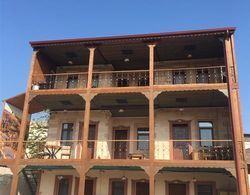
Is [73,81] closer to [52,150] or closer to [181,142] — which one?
[52,150]

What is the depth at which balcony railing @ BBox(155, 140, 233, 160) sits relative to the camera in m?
16.7

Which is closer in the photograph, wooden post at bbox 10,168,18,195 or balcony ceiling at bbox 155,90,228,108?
wooden post at bbox 10,168,18,195

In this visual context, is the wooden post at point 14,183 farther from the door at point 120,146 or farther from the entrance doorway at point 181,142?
the entrance doorway at point 181,142

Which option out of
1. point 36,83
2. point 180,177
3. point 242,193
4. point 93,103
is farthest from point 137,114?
point 242,193

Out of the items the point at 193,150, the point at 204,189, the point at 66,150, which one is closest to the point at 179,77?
the point at 193,150

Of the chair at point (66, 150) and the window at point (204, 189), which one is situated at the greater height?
the chair at point (66, 150)

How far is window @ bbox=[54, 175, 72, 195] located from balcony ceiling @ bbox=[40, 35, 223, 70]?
740cm

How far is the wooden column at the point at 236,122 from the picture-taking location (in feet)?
46.0

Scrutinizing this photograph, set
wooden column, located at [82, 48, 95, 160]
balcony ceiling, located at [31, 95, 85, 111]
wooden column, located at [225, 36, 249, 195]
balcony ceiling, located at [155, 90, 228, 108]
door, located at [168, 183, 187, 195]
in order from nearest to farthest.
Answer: wooden column, located at [225, 36, 249, 195], wooden column, located at [82, 48, 95, 160], balcony ceiling, located at [155, 90, 228, 108], door, located at [168, 183, 187, 195], balcony ceiling, located at [31, 95, 85, 111]

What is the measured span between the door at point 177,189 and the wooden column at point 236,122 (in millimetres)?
4187

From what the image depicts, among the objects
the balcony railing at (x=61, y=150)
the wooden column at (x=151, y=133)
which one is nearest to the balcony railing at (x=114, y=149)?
the balcony railing at (x=61, y=150)

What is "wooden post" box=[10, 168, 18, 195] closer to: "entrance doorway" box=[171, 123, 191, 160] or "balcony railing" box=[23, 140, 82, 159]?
"balcony railing" box=[23, 140, 82, 159]

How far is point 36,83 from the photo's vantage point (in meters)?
18.8

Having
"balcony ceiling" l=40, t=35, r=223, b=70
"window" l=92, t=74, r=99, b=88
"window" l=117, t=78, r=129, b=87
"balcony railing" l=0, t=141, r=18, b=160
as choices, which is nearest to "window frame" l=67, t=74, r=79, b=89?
"balcony ceiling" l=40, t=35, r=223, b=70
